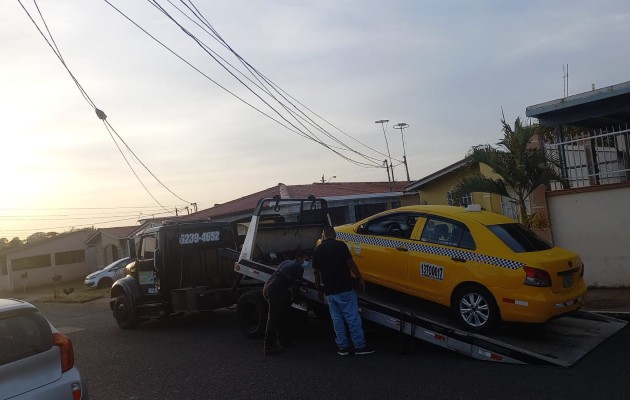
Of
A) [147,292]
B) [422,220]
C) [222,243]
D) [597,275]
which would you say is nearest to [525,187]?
[597,275]

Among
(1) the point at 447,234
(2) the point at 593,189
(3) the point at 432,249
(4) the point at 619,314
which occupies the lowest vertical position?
(4) the point at 619,314

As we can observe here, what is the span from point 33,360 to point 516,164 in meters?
9.72

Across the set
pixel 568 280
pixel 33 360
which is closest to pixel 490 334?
pixel 568 280

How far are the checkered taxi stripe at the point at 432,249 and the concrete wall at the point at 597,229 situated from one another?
214 inches

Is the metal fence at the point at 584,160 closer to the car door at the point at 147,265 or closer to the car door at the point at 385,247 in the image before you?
the car door at the point at 385,247

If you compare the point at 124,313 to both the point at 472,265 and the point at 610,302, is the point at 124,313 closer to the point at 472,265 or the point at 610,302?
the point at 472,265

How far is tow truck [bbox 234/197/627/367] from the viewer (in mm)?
6965

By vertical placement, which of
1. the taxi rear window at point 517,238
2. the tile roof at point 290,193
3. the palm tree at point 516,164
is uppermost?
the tile roof at point 290,193

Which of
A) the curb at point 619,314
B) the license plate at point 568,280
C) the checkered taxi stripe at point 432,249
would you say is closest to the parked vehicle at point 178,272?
the checkered taxi stripe at point 432,249

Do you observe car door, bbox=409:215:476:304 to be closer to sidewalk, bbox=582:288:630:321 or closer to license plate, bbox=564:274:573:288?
license plate, bbox=564:274:573:288

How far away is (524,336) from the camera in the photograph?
7.67 m

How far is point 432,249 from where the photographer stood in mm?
7941

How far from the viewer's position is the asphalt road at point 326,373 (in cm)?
597

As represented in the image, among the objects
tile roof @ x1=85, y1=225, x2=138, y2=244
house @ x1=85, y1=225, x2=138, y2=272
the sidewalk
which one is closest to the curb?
the sidewalk
